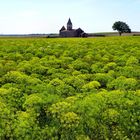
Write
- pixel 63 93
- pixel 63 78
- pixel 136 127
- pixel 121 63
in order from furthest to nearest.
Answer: pixel 121 63
pixel 63 78
pixel 63 93
pixel 136 127

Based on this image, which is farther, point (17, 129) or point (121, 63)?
point (121, 63)

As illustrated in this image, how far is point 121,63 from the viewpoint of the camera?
76.7ft

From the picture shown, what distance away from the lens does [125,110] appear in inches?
460

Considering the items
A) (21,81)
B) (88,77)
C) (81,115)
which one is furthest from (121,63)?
(81,115)

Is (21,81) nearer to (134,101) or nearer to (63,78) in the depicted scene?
→ (63,78)

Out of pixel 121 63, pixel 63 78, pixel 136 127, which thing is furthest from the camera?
pixel 121 63

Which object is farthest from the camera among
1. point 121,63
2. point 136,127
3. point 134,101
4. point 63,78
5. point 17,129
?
point 121,63

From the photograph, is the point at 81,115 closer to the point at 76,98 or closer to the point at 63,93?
the point at 76,98

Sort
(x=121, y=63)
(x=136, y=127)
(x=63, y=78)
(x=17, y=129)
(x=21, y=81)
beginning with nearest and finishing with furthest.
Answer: (x=17, y=129) → (x=136, y=127) → (x=21, y=81) → (x=63, y=78) → (x=121, y=63)

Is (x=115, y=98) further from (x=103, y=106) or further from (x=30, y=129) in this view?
(x=30, y=129)

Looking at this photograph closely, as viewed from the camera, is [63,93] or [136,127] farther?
[63,93]

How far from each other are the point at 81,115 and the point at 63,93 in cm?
306

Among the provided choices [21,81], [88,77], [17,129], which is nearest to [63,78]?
[88,77]

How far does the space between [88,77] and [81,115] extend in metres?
6.65
